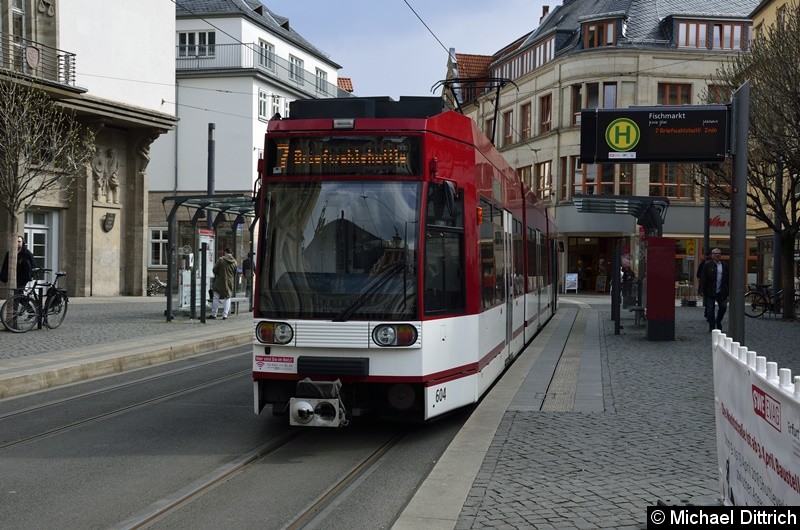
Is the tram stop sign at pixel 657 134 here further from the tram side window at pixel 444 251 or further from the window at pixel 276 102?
the window at pixel 276 102

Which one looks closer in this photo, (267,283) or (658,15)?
(267,283)

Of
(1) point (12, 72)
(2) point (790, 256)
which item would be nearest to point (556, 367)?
(2) point (790, 256)

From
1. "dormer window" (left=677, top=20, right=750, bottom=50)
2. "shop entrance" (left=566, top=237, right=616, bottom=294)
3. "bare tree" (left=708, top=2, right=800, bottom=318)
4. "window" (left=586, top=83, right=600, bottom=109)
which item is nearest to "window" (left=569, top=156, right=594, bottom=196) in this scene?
"window" (left=586, top=83, right=600, bottom=109)

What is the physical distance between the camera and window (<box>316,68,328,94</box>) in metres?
55.0

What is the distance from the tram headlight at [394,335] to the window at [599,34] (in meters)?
46.5

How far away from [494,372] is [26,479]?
5511mm

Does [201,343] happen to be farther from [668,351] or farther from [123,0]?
[123,0]

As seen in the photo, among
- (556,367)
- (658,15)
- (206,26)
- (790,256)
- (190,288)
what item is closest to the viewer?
(556,367)

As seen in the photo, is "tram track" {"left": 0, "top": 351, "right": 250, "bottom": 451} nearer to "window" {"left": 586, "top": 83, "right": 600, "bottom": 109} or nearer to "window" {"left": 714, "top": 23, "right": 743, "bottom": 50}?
"window" {"left": 586, "top": 83, "right": 600, "bottom": 109}

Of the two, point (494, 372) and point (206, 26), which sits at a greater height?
point (206, 26)

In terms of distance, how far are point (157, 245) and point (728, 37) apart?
3316cm

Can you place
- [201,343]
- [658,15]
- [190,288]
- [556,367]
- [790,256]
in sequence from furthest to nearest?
[658,15], [790,256], [190,288], [201,343], [556,367]

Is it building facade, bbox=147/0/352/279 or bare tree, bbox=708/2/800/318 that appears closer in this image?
bare tree, bbox=708/2/800/318

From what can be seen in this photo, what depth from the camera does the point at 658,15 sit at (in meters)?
52.8
